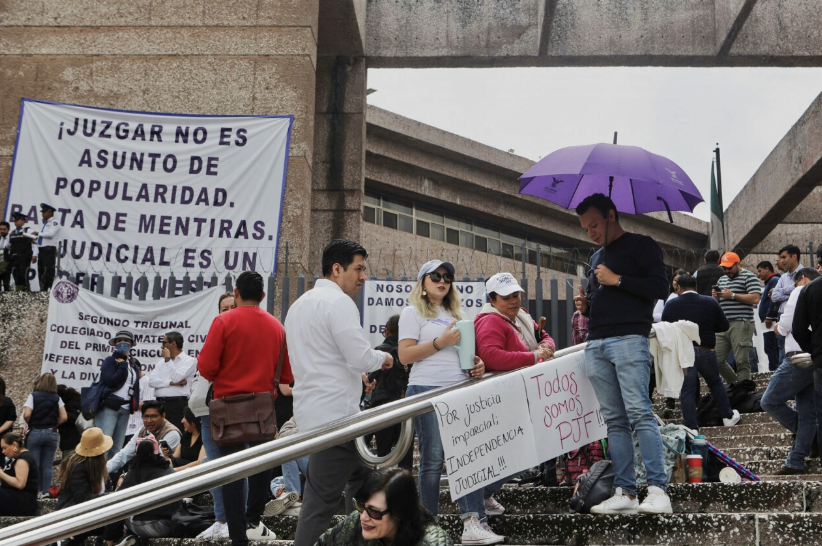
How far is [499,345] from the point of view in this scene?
6102 millimetres

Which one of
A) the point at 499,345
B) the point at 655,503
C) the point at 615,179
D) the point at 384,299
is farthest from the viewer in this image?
the point at 384,299

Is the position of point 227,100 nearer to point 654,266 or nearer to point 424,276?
point 424,276

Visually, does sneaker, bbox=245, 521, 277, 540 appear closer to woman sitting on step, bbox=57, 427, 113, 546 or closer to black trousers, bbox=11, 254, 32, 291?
woman sitting on step, bbox=57, 427, 113, 546

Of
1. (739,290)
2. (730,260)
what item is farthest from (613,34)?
(739,290)

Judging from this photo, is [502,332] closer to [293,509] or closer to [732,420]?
[293,509]

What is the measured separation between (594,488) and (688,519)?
0.62 m

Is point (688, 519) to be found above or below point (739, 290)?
below

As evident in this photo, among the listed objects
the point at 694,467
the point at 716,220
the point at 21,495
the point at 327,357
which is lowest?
the point at 21,495

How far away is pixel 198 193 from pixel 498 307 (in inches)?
296

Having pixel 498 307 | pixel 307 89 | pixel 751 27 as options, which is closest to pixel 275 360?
pixel 498 307

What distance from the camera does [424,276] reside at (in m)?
5.97

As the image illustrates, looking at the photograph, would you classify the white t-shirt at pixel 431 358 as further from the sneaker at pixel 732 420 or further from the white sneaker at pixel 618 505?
the sneaker at pixel 732 420

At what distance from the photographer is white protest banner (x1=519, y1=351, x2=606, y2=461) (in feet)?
20.2

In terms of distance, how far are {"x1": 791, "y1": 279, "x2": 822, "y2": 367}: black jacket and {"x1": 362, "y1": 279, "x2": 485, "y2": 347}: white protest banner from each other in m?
5.52
